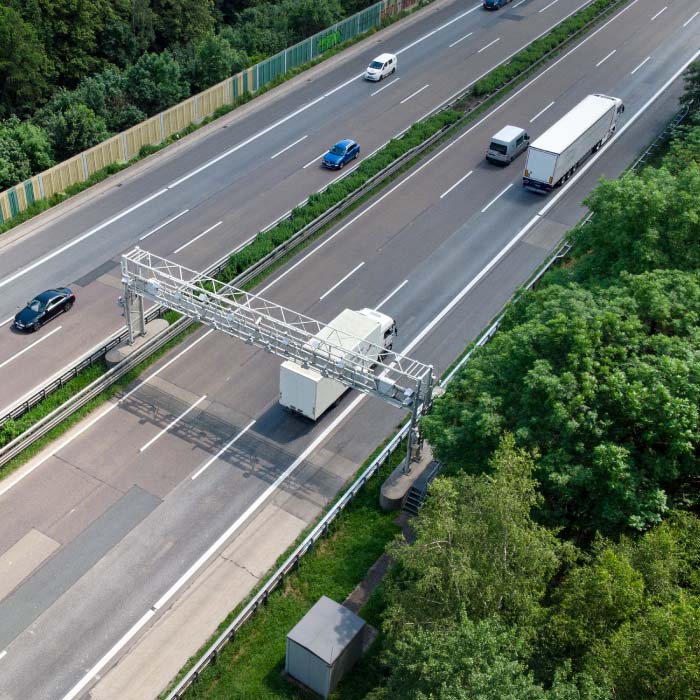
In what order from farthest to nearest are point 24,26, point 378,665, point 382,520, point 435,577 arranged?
1. point 24,26
2. point 382,520
3. point 378,665
4. point 435,577

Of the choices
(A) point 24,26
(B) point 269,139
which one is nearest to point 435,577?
(B) point 269,139

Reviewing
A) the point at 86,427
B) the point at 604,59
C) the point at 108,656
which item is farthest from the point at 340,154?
the point at 108,656

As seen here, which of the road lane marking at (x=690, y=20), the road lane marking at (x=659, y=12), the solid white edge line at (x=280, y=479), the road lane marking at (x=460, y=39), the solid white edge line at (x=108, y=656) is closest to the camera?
the solid white edge line at (x=108, y=656)

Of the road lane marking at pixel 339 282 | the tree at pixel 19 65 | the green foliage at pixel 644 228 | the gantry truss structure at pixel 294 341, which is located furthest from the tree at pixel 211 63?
the green foliage at pixel 644 228

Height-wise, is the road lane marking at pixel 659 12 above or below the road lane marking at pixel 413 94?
above

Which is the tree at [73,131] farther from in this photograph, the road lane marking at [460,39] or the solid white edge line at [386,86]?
the road lane marking at [460,39]

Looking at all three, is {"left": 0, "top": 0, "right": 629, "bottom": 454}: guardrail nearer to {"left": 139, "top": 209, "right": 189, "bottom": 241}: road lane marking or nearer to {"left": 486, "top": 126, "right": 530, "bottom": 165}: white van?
{"left": 486, "top": 126, "right": 530, "bottom": 165}: white van

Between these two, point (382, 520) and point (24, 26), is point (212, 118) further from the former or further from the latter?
point (382, 520)
